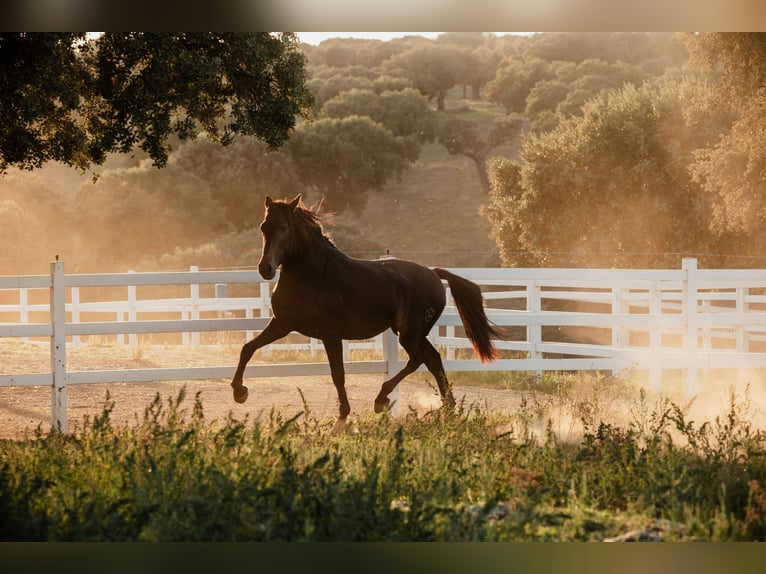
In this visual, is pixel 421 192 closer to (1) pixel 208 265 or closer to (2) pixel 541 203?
(1) pixel 208 265

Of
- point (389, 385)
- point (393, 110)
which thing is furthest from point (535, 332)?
point (393, 110)

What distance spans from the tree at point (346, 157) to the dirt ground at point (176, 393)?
25.7 m

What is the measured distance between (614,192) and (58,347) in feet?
70.4

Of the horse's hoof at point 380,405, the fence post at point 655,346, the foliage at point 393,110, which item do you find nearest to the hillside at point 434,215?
the foliage at point 393,110

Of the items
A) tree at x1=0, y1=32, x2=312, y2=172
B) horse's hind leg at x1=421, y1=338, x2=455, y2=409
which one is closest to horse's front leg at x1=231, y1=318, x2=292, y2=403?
horse's hind leg at x1=421, y1=338, x2=455, y2=409

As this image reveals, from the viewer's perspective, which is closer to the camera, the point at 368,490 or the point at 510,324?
the point at 368,490

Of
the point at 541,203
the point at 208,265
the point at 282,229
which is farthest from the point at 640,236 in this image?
the point at 282,229

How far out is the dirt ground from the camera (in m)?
10.6

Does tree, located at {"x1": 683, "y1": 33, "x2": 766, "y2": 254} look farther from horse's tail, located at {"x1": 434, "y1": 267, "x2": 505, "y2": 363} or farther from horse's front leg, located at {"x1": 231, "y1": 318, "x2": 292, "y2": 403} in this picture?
horse's front leg, located at {"x1": 231, "y1": 318, "x2": 292, "y2": 403}

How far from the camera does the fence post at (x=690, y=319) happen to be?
12.2m

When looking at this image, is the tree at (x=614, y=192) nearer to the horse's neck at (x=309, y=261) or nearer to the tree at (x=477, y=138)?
the tree at (x=477, y=138)

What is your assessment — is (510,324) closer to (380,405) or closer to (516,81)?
(380,405)

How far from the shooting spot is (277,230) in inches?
333

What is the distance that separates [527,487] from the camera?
6.48m
